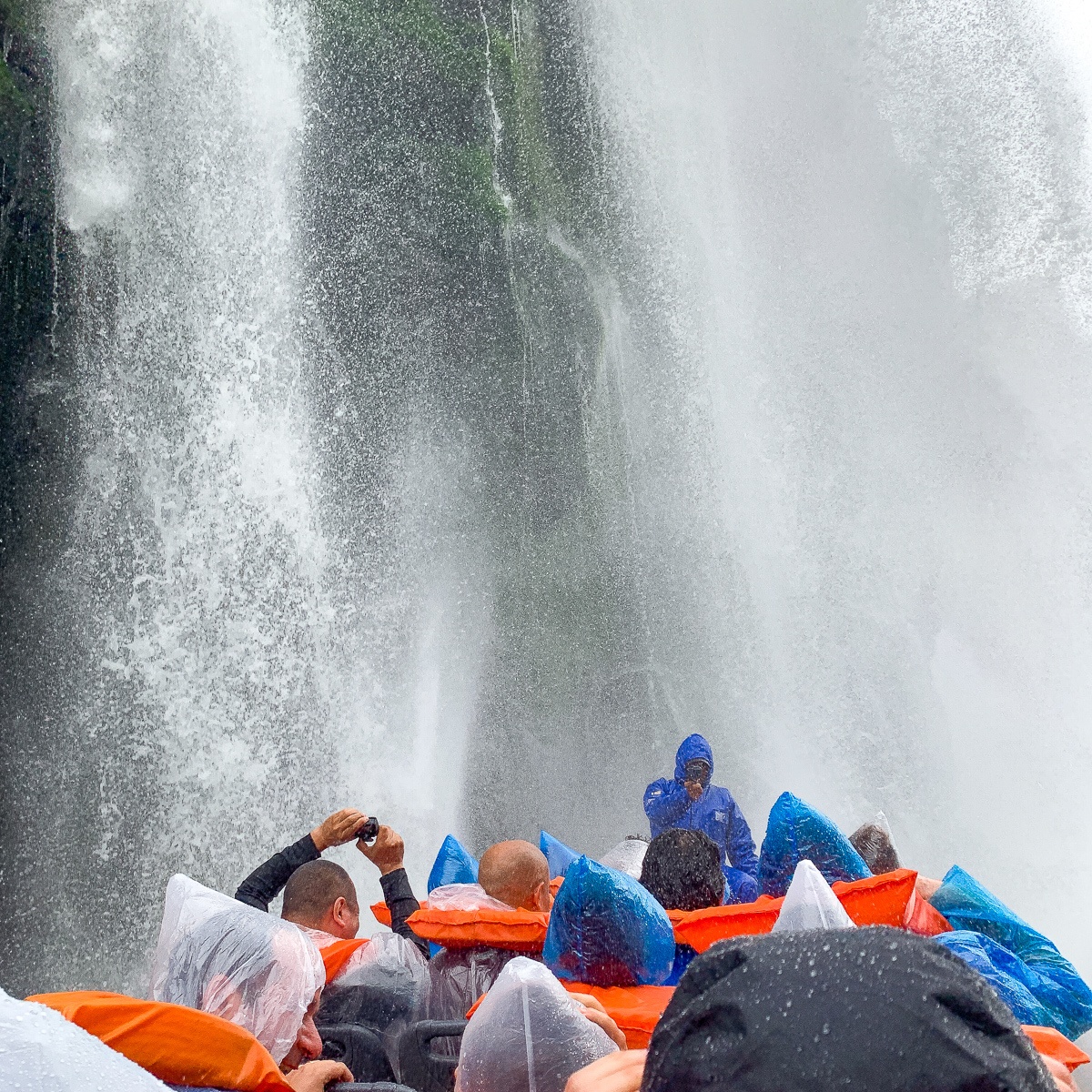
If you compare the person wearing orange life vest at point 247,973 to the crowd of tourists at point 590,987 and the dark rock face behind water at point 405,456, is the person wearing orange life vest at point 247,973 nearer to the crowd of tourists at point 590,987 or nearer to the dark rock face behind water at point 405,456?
the crowd of tourists at point 590,987

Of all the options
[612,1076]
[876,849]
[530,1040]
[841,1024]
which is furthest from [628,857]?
[841,1024]

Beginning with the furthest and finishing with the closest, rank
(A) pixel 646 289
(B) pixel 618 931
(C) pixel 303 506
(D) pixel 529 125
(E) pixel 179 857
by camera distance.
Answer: (D) pixel 529 125 < (A) pixel 646 289 < (C) pixel 303 506 < (E) pixel 179 857 < (B) pixel 618 931

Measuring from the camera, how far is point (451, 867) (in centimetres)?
466

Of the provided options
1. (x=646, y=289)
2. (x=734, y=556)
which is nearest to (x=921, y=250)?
(x=646, y=289)

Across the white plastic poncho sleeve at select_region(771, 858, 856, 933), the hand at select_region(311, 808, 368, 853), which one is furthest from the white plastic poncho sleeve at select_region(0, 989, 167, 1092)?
the hand at select_region(311, 808, 368, 853)

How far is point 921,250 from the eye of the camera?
10.8 metres

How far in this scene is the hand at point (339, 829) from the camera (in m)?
3.67

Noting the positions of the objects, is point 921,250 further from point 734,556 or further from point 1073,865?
point 1073,865

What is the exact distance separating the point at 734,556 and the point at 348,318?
4.42m

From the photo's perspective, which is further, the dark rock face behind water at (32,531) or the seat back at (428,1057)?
the dark rock face behind water at (32,531)

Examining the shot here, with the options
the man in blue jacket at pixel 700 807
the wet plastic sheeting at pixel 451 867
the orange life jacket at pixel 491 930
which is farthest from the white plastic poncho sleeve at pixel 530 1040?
the man in blue jacket at pixel 700 807

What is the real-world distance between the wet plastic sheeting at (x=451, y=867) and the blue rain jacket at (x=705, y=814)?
150cm

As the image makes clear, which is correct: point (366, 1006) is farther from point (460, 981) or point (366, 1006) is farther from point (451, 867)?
point (451, 867)

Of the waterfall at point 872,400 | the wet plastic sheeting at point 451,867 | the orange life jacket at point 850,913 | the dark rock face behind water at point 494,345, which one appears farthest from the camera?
the dark rock face behind water at point 494,345
